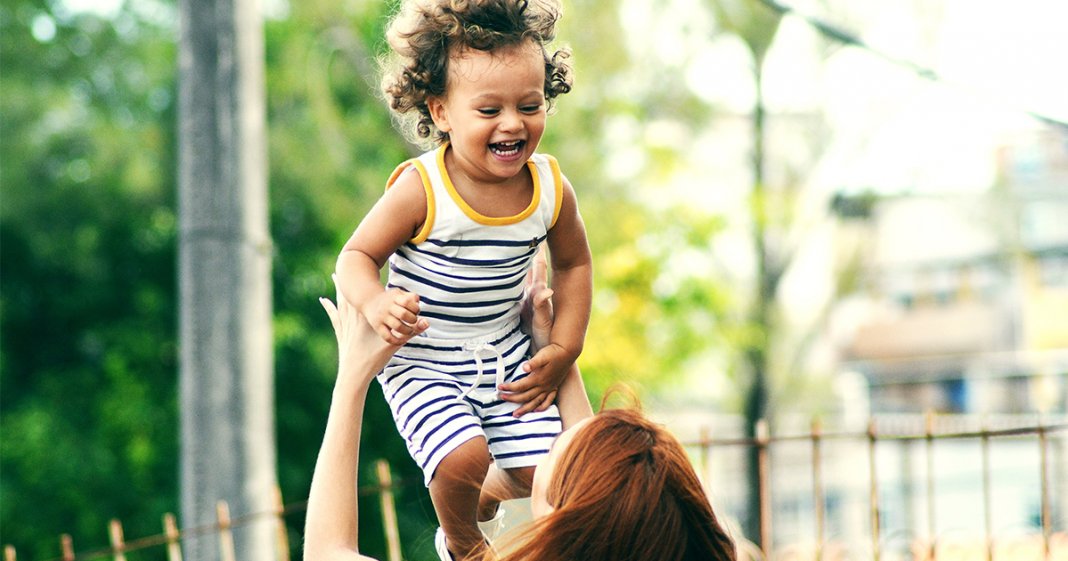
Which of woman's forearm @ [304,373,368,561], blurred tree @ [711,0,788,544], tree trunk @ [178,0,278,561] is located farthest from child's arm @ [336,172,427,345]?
blurred tree @ [711,0,788,544]

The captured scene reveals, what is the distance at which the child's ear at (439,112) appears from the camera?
158 cm

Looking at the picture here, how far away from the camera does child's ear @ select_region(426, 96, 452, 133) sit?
5.17ft

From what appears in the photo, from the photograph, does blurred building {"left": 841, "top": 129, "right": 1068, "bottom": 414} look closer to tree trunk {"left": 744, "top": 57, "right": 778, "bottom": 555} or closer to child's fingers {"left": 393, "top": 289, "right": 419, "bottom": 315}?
tree trunk {"left": 744, "top": 57, "right": 778, "bottom": 555}

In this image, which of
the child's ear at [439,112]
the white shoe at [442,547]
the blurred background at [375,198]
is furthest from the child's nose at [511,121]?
the blurred background at [375,198]

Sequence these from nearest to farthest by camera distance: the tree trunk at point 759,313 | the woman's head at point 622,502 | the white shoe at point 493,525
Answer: the woman's head at point 622,502 < the white shoe at point 493,525 < the tree trunk at point 759,313

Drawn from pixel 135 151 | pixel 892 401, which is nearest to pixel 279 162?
pixel 135 151

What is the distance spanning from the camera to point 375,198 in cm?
962

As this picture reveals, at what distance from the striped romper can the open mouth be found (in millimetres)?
82

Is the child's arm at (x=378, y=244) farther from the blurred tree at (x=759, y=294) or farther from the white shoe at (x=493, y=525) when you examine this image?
the blurred tree at (x=759, y=294)

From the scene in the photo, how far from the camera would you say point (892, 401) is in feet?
80.2

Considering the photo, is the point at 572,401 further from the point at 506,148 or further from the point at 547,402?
the point at 506,148

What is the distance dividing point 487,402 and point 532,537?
313 mm

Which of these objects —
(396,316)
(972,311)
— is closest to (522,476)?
(396,316)

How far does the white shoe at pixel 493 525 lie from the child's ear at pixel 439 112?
0.59 metres
